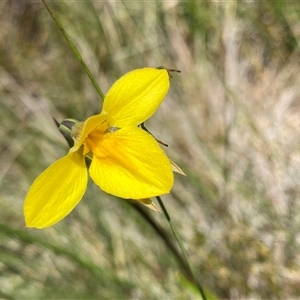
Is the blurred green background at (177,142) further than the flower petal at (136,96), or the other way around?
the blurred green background at (177,142)

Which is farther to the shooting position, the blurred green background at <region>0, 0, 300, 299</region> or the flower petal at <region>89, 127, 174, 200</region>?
the blurred green background at <region>0, 0, 300, 299</region>

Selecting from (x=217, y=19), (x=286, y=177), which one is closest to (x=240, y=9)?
(x=217, y=19)

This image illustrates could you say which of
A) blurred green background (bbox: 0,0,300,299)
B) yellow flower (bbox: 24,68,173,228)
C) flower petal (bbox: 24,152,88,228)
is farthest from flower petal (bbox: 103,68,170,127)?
blurred green background (bbox: 0,0,300,299)

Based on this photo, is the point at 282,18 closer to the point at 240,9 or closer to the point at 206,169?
the point at 240,9

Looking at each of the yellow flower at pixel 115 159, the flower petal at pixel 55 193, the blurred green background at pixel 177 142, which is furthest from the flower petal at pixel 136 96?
the blurred green background at pixel 177 142

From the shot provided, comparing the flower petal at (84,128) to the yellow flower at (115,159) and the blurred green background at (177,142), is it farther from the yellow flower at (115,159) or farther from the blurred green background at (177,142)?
the blurred green background at (177,142)

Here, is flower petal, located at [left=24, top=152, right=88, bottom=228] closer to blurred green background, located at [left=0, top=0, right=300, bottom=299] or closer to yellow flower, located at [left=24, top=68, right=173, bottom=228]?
yellow flower, located at [left=24, top=68, right=173, bottom=228]
